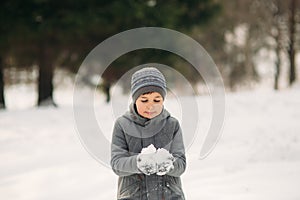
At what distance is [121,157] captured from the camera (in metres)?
2.32

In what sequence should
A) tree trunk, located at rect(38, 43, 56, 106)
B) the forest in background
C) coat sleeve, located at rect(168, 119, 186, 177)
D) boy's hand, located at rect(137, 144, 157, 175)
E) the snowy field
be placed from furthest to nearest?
tree trunk, located at rect(38, 43, 56, 106), the forest in background, the snowy field, coat sleeve, located at rect(168, 119, 186, 177), boy's hand, located at rect(137, 144, 157, 175)

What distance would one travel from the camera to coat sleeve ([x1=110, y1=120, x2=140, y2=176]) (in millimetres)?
2219

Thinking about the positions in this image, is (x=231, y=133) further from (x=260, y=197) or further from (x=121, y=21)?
(x=121, y=21)

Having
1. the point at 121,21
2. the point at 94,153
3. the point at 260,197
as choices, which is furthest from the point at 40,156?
the point at 121,21

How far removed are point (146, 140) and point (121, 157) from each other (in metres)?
0.18

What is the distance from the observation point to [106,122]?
9602 millimetres

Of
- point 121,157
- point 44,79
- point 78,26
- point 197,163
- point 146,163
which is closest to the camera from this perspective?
point 146,163

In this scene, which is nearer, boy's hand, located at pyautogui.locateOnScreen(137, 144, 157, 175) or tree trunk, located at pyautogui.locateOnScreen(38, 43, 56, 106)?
boy's hand, located at pyautogui.locateOnScreen(137, 144, 157, 175)

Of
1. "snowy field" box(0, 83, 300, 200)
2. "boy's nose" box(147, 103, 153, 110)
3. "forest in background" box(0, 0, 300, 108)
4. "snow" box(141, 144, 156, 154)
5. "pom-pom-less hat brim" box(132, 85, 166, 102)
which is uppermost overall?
"forest in background" box(0, 0, 300, 108)

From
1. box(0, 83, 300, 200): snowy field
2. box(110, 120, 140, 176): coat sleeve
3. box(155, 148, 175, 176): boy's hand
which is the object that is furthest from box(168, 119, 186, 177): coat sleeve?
box(0, 83, 300, 200): snowy field

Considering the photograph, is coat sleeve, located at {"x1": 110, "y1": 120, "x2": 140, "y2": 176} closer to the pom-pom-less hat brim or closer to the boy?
the boy

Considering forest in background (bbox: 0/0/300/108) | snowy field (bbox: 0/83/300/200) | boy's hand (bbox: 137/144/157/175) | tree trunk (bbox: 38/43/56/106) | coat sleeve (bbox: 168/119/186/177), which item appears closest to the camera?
boy's hand (bbox: 137/144/157/175)

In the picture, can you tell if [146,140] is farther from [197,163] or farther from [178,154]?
[197,163]

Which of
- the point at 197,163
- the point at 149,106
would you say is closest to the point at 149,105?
the point at 149,106
